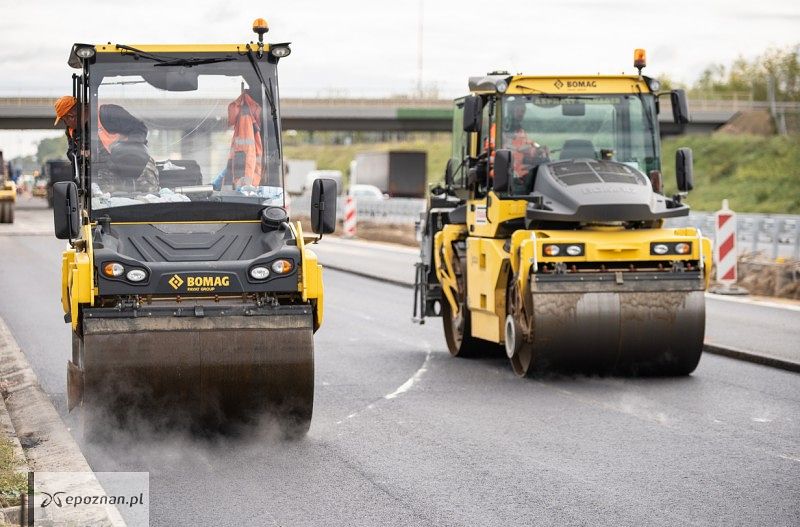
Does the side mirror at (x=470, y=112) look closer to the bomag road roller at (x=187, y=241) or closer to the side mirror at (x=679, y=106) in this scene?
the side mirror at (x=679, y=106)

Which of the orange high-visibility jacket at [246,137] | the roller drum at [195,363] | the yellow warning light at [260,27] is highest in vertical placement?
the yellow warning light at [260,27]

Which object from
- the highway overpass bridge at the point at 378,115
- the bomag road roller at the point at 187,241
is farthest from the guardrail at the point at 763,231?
the highway overpass bridge at the point at 378,115

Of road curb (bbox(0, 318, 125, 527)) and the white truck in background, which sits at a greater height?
road curb (bbox(0, 318, 125, 527))

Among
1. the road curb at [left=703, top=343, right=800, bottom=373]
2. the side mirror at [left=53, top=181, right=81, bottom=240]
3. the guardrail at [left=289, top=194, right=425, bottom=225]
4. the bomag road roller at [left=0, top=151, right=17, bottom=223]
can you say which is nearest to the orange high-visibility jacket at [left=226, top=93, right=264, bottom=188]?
the side mirror at [left=53, top=181, right=81, bottom=240]

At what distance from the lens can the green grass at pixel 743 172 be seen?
60.9 m

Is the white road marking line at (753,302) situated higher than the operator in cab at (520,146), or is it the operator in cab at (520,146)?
the operator in cab at (520,146)

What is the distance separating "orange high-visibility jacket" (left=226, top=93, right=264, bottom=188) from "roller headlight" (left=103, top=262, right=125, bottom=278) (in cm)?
143

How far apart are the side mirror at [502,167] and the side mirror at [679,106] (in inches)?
69.7

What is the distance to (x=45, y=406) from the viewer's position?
419 inches

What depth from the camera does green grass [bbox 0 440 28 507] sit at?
22.9 ft

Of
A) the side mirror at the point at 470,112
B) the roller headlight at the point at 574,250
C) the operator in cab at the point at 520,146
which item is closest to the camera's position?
the roller headlight at the point at 574,250

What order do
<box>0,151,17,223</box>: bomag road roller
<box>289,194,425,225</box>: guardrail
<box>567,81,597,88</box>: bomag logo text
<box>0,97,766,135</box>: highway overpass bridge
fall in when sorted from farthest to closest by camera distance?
<box>0,97,766,135</box>: highway overpass bridge → <box>0,151,17,223</box>: bomag road roller → <box>289,194,425,225</box>: guardrail → <box>567,81,597,88</box>: bomag logo text

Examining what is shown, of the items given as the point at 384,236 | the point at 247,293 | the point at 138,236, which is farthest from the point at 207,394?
the point at 384,236

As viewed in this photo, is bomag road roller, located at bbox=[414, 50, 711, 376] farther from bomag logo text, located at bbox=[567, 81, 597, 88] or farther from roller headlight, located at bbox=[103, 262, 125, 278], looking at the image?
roller headlight, located at bbox=[103, 262, 125, 278]
